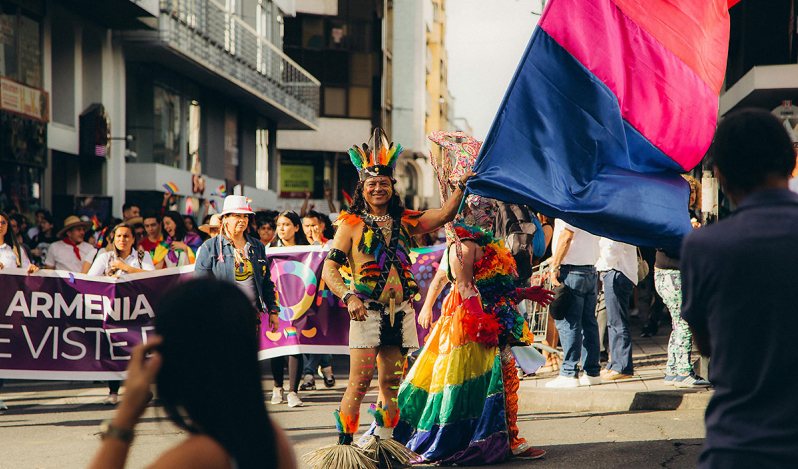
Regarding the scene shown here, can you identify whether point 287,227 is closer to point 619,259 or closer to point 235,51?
point 619,259

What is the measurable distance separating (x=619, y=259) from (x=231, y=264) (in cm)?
408

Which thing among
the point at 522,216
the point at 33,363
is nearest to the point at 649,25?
the point at 522,216

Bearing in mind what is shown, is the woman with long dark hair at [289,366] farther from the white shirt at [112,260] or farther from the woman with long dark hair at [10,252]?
the woman with long dark hair at [10,252]

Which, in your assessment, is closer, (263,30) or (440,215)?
(440,215)

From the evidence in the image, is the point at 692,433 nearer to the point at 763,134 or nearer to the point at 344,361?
the point at 763,134

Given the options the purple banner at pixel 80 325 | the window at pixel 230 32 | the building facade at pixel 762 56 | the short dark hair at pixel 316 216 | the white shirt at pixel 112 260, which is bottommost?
the purple banner at pixel 80 325

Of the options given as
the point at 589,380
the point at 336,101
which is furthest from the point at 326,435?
the point at 336,101

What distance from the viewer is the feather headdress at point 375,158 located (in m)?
5.95

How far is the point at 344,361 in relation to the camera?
13023 mm

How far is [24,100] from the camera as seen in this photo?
1686 cm

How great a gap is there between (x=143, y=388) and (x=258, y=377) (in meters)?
0.25

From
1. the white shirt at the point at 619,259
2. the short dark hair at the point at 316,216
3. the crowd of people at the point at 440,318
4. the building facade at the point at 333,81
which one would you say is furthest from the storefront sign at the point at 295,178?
the white shirt at the point at 619,259

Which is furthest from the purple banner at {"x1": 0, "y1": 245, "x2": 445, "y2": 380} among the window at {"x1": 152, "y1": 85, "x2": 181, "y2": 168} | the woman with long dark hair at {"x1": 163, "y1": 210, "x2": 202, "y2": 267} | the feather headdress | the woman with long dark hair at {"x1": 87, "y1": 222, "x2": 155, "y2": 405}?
the window at {"x1": 152, "y1": 85, "x2": 181, "y2": 168}

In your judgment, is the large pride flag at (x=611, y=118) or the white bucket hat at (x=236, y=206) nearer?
the large pride flag at (x=611, y=118)
